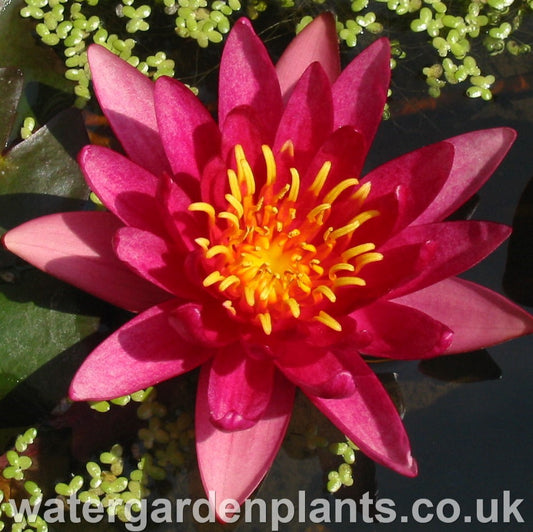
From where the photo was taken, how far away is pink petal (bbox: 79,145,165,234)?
1669mm

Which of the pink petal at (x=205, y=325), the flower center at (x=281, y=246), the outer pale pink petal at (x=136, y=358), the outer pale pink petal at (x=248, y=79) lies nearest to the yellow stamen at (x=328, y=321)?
the flower center at (x=281, y=246)

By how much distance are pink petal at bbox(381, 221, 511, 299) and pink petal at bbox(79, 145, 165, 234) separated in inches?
25.4

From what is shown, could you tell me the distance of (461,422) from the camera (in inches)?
82.4

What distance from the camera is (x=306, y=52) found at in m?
2.02

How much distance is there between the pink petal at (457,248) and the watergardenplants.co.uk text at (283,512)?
78 cm

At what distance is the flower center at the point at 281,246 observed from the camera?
1.69m

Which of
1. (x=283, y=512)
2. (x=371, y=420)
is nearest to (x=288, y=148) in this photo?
(x=371, y=420)

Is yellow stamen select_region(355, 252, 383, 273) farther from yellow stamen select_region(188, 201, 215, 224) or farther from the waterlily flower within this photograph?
yellow stamen select_region(188, 201, 215, 224)

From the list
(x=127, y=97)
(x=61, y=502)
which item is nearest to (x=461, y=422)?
(x=61, y=502)

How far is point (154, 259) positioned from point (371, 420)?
0.71 meters

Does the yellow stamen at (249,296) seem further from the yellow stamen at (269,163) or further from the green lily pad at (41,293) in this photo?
the green lily pad at (41,293)

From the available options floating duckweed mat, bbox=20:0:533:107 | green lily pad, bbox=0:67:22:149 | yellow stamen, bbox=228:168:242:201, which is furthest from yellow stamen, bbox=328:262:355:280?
green lily pad, bbox=0:67:22:149

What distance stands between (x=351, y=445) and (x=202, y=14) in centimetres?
169

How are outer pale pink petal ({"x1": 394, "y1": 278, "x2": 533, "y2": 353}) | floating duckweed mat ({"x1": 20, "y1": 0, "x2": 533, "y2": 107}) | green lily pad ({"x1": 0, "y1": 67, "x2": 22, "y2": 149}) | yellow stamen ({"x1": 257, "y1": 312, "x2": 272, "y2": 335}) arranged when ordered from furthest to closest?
1. floating duckweed mat ({"x1": 20, "y1": 0, "x2": 533, "y2": 107})
2. green lily pad ({"x1": 0, "y1": 67, "x2": 22, "y2": 149})
3. outer pale pink petal ({"x1": 394, "y1": 278, "x2": 533, "y2": 353})
4. yellow stamen ({"x1": 257, "y1": 312, "x2": 272, "y2": 335})
